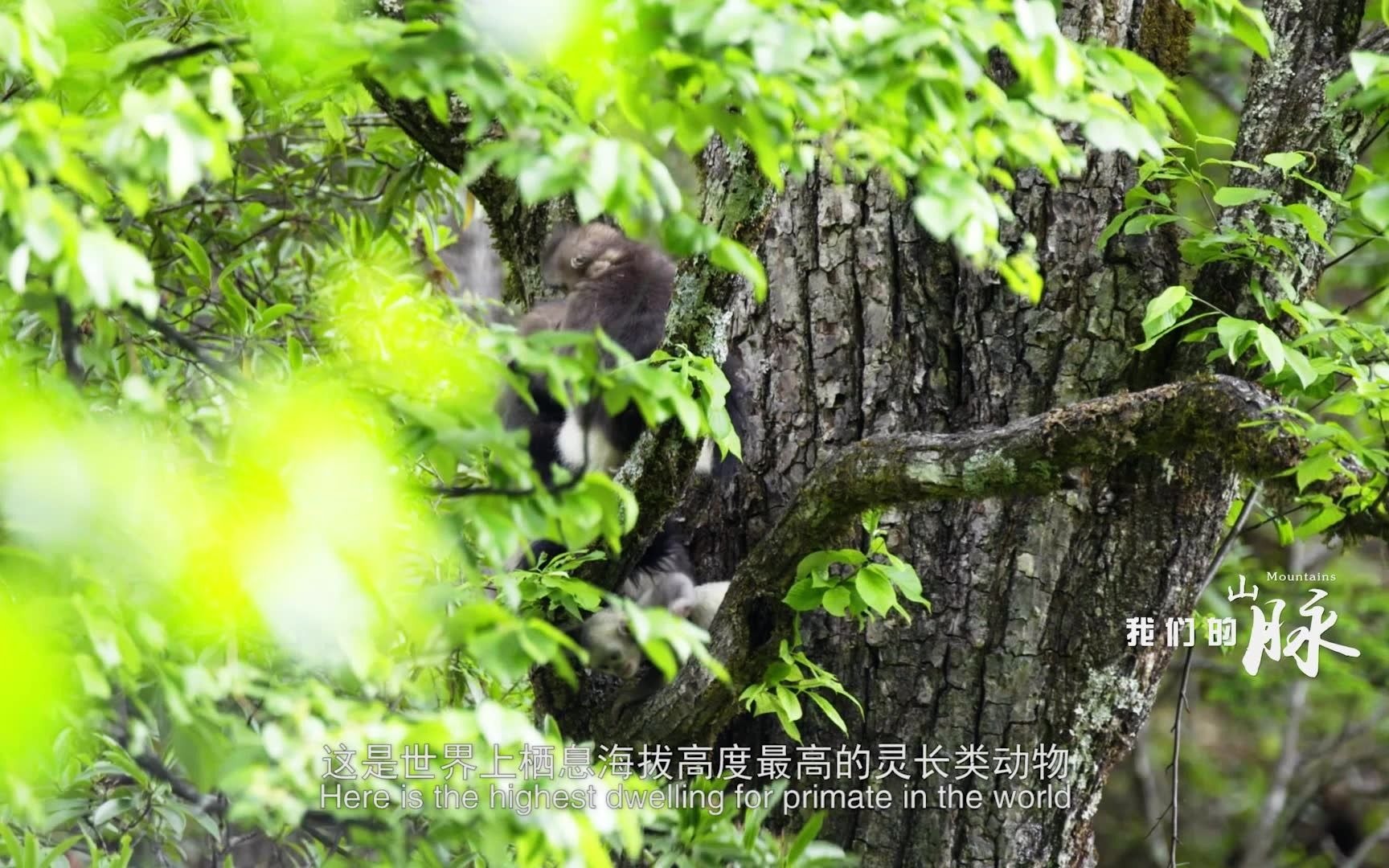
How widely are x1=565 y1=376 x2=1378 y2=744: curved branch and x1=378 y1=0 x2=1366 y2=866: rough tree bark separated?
2 cm

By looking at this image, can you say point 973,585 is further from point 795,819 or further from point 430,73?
point 430,73

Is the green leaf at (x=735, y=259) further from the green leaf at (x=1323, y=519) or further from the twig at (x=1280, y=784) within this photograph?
the twig at (x=1280, y=784)

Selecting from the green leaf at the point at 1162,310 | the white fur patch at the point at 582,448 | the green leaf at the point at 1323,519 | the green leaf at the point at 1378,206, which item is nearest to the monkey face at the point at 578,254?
the white fur patch at the point at 582,448

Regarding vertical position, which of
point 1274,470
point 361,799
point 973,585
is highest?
point 1274,470

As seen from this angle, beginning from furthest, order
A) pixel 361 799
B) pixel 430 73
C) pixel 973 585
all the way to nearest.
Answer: pixel 973 585 < pixel 361 799 < pixel 430 73

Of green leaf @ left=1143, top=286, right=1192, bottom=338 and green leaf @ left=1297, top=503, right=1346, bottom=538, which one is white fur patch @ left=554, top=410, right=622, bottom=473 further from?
green leaf @ left=1297, top=503, right=1346, bottom=538

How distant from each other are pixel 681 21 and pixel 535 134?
21cm

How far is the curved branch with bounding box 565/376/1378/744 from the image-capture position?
1.99 meters

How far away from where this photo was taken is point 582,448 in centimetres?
310

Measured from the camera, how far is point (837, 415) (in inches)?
105

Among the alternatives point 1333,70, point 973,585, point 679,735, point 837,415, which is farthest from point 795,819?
point 1333,70

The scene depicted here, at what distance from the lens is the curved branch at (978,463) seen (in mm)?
1989

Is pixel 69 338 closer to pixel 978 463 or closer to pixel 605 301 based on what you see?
pixel 978 463

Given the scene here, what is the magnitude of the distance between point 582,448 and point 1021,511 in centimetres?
106
